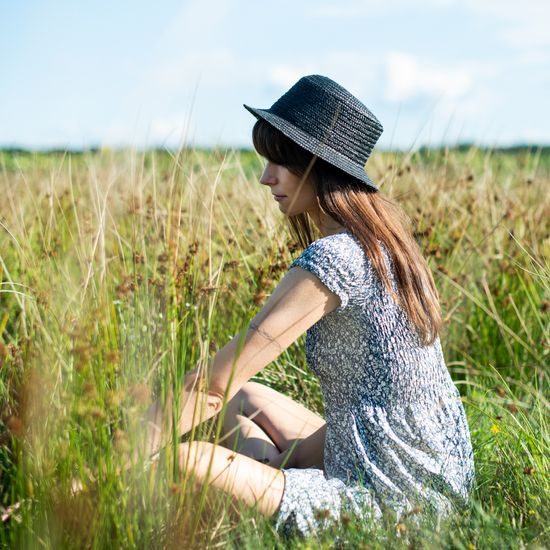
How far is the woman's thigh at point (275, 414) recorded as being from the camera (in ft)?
8.96

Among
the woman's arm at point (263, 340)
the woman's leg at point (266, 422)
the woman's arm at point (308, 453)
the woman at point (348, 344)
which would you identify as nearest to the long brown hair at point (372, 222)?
the woman at point (348, 344)

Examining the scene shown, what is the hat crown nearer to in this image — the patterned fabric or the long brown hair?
the long brown hair

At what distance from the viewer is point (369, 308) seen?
2229 mm

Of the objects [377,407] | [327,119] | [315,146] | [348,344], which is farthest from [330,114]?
[377,407]

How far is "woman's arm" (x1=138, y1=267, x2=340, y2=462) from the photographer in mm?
2006

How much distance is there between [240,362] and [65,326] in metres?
0.46

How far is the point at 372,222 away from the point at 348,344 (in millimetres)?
334

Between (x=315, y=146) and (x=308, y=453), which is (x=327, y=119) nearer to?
(x=315, y=146)

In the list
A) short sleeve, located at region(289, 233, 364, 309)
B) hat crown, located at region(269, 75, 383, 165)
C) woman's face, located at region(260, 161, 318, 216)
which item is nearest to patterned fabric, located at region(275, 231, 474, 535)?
short sleeve, located at region(289, 233, 364, 309)

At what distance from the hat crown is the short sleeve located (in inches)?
13.1

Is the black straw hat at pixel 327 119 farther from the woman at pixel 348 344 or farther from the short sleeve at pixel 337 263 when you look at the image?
the short sleeve at pixel 337 263

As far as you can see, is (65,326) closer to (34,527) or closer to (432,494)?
(34,527)

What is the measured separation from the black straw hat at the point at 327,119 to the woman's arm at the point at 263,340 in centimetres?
38

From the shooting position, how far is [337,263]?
6.97ft
